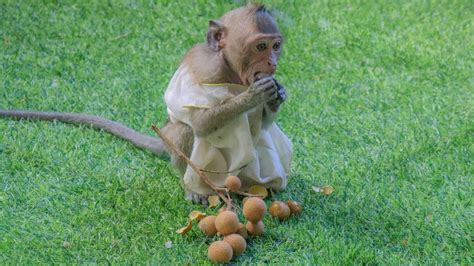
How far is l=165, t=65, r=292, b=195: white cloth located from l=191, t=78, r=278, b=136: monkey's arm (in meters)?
0.04

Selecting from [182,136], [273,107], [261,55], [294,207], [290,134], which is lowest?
[290,134]

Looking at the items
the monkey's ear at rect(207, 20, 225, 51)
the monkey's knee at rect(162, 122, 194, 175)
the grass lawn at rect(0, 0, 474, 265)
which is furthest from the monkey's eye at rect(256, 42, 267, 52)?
the monkey's knee at rect(162, 122, 194, 175)

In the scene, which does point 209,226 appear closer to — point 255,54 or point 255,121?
point 255,121

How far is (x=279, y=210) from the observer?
158 inches

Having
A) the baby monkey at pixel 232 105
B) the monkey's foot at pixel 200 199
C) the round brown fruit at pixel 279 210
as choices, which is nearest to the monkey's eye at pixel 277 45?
the baby monkey at pixel 232 105

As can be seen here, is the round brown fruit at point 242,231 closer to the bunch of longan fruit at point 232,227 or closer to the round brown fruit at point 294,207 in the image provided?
the bunch of longan fruit at point 232,227

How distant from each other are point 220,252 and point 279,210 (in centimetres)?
53

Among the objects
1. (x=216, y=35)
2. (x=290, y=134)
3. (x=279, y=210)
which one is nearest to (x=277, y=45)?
(x=216, y=35)

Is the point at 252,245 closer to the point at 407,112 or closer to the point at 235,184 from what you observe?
the point at 235,184

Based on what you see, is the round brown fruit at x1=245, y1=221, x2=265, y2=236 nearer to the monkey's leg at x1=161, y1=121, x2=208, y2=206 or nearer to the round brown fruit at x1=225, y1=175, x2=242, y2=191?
the round brown fruit at x1=225, y1=175, x2=242, y2=191

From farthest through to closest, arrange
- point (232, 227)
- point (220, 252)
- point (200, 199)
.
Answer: point (200, 199) → point (232, 227) → point (220, 252)

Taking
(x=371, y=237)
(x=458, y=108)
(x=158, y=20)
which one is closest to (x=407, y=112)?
(x=458, y=108)

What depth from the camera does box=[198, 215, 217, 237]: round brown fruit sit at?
12.5ft

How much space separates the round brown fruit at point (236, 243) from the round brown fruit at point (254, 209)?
4.8 inches
